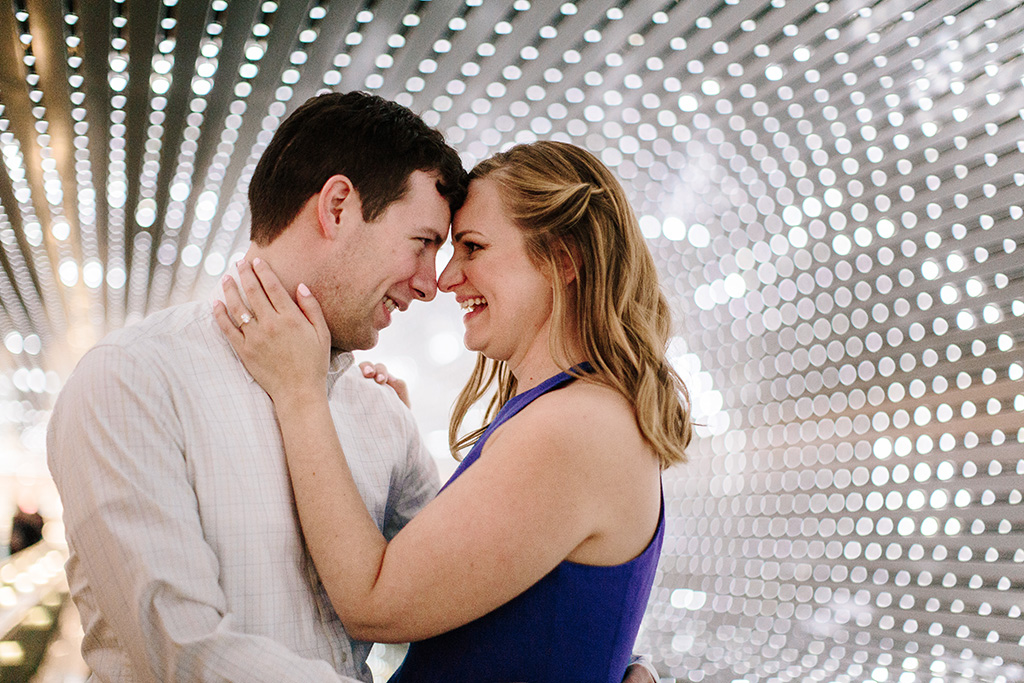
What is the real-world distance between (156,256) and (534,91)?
181 inches

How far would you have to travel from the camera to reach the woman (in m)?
1.75

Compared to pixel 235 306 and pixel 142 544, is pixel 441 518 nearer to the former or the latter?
pixel 142 544

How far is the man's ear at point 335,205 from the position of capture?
2.06 m

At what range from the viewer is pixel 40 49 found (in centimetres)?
268

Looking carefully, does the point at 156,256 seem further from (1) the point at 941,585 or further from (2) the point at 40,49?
(1) the point at 941,585

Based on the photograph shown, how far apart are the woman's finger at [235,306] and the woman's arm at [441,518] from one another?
6cm

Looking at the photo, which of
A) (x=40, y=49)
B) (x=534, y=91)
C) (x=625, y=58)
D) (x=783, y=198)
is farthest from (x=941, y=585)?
(x=40, y=49)

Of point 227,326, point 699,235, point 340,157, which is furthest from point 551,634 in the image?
point 699,235

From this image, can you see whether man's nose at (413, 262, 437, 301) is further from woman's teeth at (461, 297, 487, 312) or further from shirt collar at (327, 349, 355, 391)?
shirt collar at (327, 349, 355, 391)

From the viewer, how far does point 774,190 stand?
3.61 metres

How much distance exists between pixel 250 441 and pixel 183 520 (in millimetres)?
258

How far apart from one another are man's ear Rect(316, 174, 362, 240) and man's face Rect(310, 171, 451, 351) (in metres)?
0.02

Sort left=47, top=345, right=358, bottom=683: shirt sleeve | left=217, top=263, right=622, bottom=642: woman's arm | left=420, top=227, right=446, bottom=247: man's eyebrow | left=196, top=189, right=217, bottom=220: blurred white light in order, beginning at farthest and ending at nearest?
left=196, top=189, right=217, bottom=220: blurred white light
left=420, top=227, right=446, bottom=247: man's eyebrow
left=217, top=263, right=622, bottom=642: woman's arm
left=47, top=345, right=358, bottom=683: shirt sleeve

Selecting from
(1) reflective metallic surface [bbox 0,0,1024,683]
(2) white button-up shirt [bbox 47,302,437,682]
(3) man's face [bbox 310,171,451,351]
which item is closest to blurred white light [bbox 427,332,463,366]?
(1) reflective metallic surface [bbox 0,0,1024,683]
